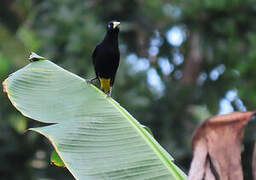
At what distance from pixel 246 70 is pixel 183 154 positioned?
194 cm

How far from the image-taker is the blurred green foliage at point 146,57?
8273 mm

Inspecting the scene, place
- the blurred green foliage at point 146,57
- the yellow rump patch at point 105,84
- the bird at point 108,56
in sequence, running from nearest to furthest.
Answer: the bird at point 108,56 → the yellow rump patch at point 105,84 → the blurred green foliage at point 146,57

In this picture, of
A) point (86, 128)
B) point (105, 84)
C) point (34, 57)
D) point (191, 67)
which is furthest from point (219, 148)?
point (191, 67)

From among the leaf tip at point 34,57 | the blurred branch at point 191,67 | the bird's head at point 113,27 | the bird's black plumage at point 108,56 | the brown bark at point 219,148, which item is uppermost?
the bird's head at point 113,27

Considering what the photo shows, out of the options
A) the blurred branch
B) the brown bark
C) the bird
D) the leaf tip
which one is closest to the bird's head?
the bird

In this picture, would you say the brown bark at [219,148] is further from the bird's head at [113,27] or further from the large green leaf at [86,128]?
the bird's head at [113,27]

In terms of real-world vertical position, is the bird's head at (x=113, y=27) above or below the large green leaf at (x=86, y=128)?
above

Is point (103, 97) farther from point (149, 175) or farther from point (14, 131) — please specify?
point (14, 131)

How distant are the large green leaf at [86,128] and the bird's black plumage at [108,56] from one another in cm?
75

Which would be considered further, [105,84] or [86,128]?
[105,84]

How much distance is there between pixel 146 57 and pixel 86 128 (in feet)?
28.0

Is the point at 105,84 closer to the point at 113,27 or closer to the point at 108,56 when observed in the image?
the point at 108,56

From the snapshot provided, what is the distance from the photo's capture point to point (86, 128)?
318 cm

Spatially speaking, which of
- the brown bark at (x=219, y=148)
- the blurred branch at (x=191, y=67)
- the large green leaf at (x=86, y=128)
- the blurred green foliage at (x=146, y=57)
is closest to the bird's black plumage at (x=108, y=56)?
the large green leaf at (x=86, y=128)
